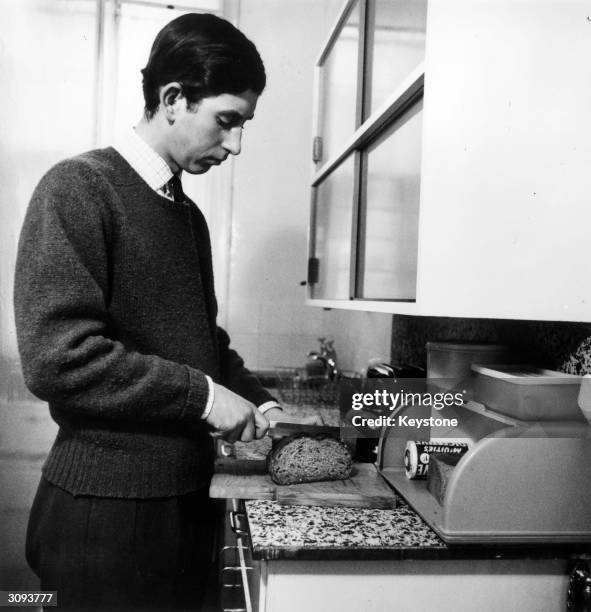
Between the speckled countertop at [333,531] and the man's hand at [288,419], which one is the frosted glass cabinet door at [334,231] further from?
the speckled countertop at [333,531]

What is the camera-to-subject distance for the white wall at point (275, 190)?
2.58 meters

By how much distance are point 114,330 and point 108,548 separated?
35 centimetres

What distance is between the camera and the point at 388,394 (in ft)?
4.36

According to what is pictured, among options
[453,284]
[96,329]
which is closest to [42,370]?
[96,329]

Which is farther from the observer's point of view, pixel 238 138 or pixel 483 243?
pixel 238 138

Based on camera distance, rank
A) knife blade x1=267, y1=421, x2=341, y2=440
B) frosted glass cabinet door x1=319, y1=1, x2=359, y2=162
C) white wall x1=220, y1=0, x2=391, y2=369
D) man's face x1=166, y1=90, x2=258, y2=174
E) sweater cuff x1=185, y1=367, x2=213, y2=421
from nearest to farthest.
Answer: sweater cuff x1=185, y1=367, x2=213, y2=421, man's face x1=166, y1=90, x2=258, y2=174, knife blade x1=267, y1=421, x2=341, y2=440, frosted glass cabinet door x1=319, y1=1, x2=359, y2=162, white wall x1=220, y1=0, x2=391, y2=369

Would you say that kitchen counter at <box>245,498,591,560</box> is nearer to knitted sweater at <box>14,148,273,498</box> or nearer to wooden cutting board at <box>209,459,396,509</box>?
wooden cutting board at <box>209,459,396,509</box>

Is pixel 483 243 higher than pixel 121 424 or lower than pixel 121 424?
higher

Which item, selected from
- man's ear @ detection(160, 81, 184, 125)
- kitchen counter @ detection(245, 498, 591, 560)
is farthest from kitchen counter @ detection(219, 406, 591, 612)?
man's ear @ detection(160, 81, 184, 125)

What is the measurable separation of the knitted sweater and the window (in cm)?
43

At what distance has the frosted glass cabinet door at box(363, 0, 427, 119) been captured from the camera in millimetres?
1019

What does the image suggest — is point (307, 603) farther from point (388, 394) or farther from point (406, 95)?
point (406, 95)

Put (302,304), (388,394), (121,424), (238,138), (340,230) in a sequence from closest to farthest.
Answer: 1. (121,424)
2. (238,138)
3. (388,394)
4. (340,230)
5. (302,304)

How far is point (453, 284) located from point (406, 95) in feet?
1.24
